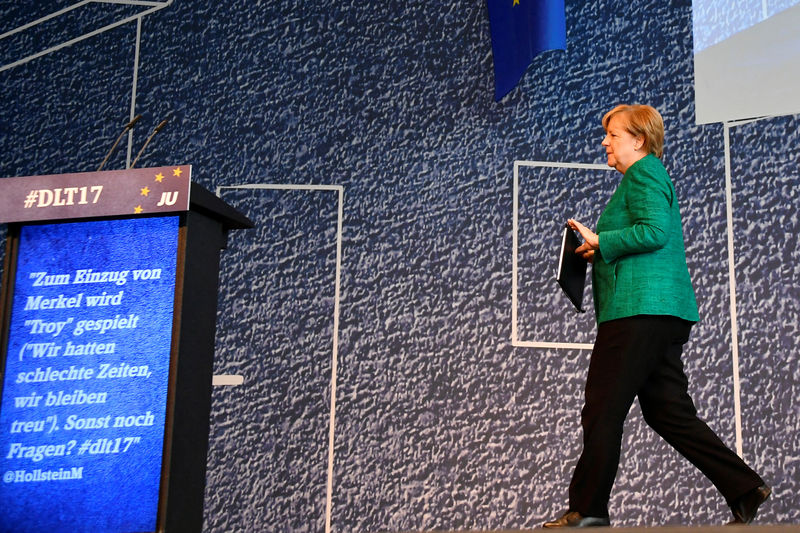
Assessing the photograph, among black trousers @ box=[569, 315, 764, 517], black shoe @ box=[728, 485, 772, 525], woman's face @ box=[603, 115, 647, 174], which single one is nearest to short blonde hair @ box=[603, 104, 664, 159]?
woman's face @ box=[603, 115, 647, 174]

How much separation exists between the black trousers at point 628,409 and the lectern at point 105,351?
30.9 inches

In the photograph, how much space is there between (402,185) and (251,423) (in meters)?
0.92

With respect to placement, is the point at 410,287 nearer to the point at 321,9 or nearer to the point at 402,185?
the point at 402,185

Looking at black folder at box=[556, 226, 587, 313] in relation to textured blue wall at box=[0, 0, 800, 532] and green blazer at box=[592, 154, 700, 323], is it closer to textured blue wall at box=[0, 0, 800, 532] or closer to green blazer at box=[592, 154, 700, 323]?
green blazer at box=[592, 154, 700, 323]

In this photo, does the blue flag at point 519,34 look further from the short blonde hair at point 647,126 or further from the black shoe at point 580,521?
the black shoe at point 580,521

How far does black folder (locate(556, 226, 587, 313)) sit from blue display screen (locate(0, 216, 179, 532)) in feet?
2.78

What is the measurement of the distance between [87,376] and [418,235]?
1488mm

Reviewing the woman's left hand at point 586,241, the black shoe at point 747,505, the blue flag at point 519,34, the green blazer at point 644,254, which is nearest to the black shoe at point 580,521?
the black shoe at point 747,505

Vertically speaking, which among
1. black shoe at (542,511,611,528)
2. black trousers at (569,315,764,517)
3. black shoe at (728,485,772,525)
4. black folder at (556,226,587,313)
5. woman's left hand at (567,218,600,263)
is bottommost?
black shoe at (542,511,611,528)

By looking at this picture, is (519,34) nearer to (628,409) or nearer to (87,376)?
(628,409)

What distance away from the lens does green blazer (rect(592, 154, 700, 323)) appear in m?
1.83

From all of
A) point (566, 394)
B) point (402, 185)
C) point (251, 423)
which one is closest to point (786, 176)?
point (566, 394)

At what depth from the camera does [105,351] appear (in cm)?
159

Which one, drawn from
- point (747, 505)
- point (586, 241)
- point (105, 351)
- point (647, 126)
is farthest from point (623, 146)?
point (105, 351)
